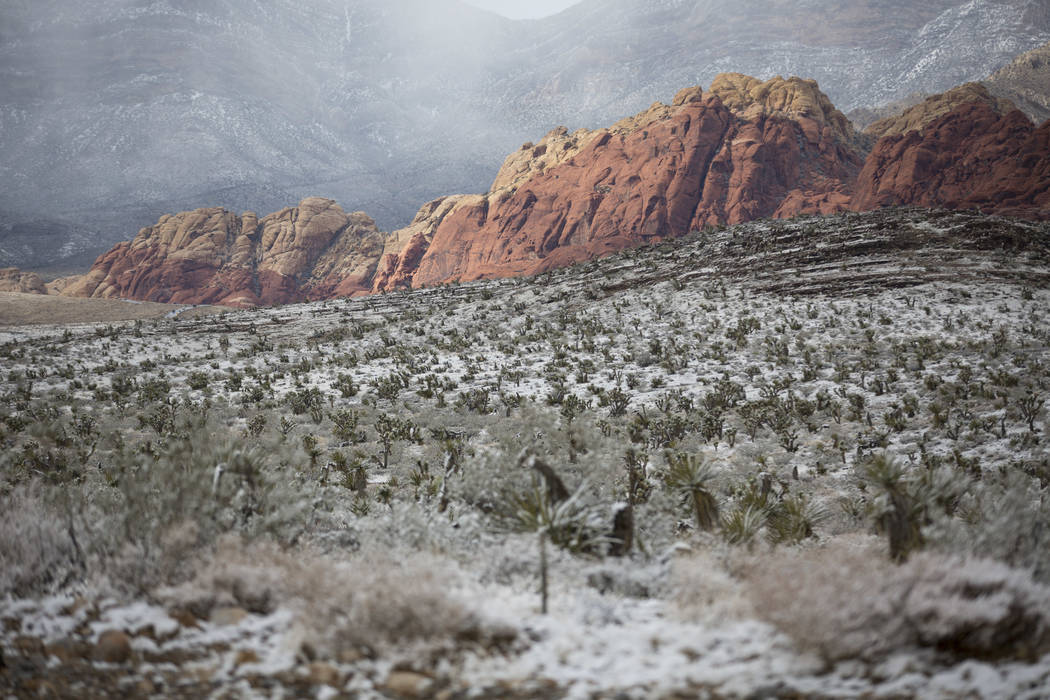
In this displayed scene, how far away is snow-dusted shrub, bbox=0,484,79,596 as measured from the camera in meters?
4.04

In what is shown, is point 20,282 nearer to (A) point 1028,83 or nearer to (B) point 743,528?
(B) point 743,528

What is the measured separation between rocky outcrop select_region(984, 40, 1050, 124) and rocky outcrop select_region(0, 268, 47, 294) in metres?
178

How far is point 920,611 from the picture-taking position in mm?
3049

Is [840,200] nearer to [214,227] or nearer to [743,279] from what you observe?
[743,279]

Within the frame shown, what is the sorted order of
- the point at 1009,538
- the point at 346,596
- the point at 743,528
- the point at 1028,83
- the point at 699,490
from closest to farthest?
1. the point at 346,596
2. the point at 1009,538
3. the point at 743,528
4. the point at 699,490
5. the point at 1028,83

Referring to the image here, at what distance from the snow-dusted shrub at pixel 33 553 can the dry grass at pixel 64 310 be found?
180ft

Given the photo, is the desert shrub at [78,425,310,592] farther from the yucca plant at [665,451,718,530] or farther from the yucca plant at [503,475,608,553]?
the yucca plant at [665,451,718,530]

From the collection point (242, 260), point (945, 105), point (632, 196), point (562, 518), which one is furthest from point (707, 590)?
point (242, 260)

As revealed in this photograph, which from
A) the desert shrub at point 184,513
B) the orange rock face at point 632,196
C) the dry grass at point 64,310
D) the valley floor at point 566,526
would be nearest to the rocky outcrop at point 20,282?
the orange rock face at point 632,196

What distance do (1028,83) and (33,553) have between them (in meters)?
166

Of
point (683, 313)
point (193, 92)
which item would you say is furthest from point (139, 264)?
point (193, 92)

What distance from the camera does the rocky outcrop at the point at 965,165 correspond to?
180 ft

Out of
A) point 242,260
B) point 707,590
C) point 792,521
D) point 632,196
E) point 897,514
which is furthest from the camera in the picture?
point 242,260

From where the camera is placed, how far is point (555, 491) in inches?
225
